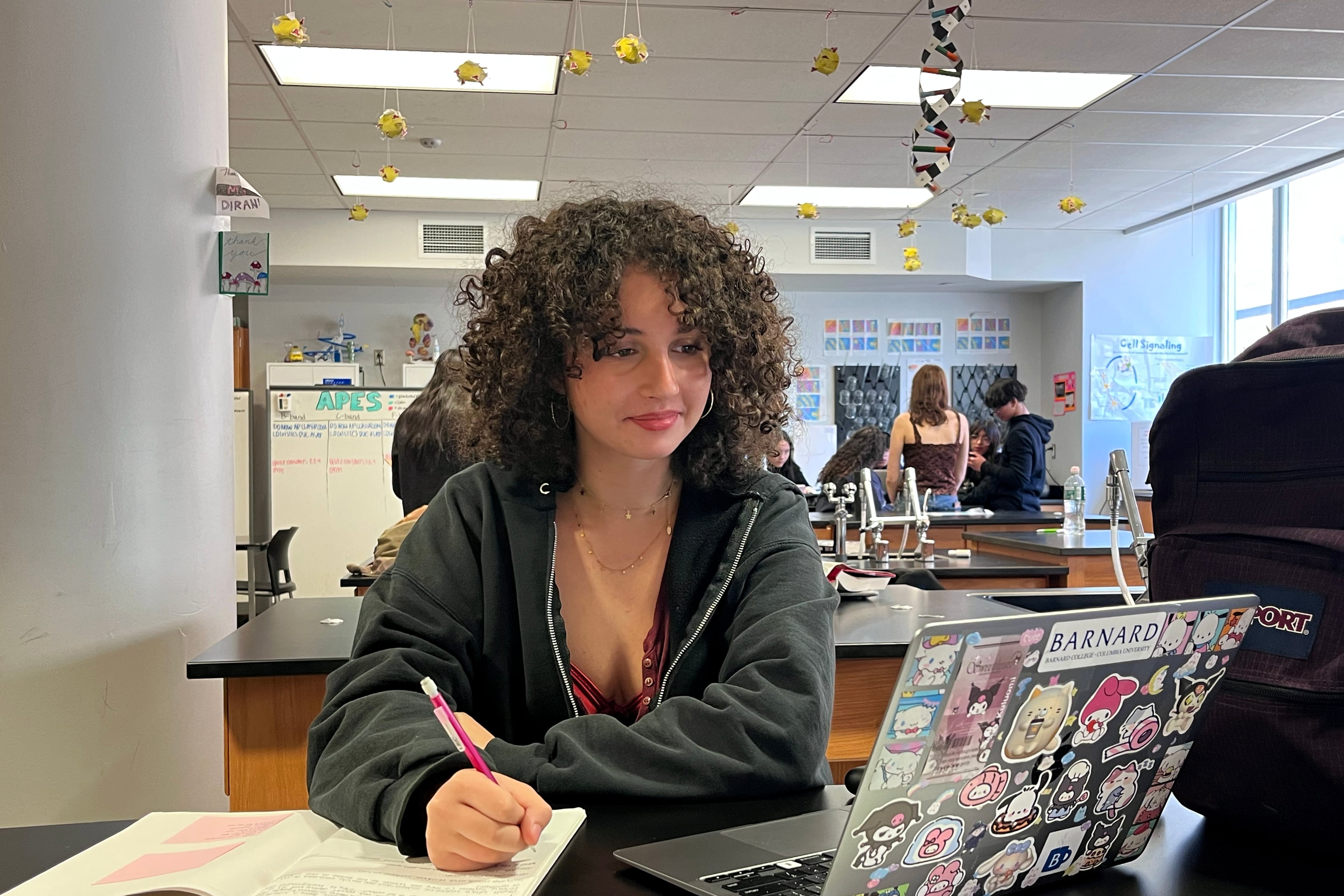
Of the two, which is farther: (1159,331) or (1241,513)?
(1159,331)

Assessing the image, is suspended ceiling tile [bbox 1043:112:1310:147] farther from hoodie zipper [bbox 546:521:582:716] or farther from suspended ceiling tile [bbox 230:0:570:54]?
hoodie zipper [bbox 546:521:582:716]

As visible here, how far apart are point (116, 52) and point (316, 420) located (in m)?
5.90

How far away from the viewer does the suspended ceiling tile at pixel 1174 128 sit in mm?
6176

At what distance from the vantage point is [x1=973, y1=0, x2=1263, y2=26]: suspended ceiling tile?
4516 millimetres

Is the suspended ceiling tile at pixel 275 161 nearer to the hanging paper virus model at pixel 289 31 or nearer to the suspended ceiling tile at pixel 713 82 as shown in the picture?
the suspended ceiling tile at pixel 713 82

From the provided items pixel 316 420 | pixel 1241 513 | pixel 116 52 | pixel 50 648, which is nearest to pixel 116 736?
pixel 50 648

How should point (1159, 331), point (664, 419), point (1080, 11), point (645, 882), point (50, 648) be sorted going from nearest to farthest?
point (645, 882) < point (664, 419) < point (50, 648) < point (1080, 11) < point (1159, 331)

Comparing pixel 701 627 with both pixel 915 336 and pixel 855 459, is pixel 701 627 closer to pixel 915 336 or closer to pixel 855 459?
pixel 855 459

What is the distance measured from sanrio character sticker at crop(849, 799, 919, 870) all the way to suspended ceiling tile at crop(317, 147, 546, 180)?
21.2 ft

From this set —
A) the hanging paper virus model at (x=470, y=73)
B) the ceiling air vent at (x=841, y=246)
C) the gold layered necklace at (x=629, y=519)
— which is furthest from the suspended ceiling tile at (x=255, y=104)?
the gold layered necklace at (x=629, y=519)

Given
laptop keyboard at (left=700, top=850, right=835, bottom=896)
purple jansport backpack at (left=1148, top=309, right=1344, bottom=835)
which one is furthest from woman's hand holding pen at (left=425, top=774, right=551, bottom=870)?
purple jansport backpack at (left=1148, top=309, right=1344, bottom=835)

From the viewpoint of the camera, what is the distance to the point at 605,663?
4.38 feet

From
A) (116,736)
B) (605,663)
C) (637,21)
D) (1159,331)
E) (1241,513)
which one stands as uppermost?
(637,21)

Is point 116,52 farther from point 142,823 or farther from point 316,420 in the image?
point 316,420
